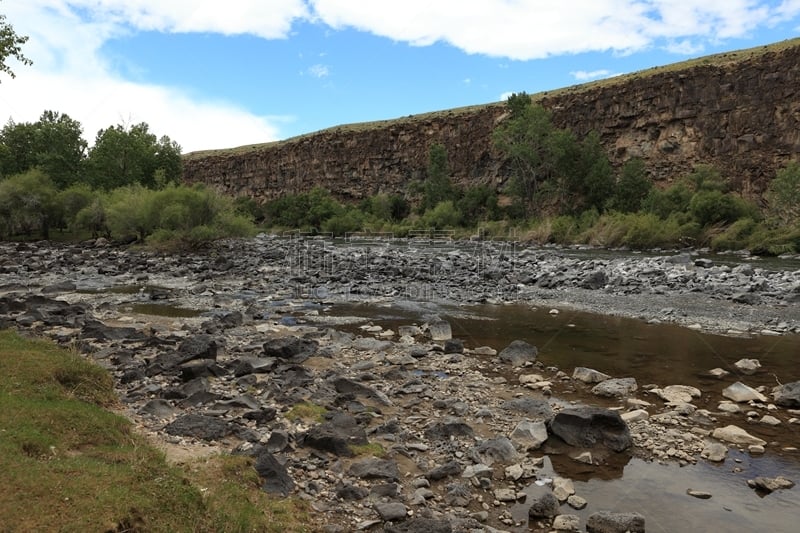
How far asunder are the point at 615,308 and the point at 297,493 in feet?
39.9

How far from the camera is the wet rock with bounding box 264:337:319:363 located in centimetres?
928

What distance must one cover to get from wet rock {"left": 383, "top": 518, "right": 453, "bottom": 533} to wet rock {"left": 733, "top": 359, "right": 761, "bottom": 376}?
6.87m

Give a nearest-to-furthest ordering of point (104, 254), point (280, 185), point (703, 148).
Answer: point (104, 254)
point (703, 148)
point (280, 185)

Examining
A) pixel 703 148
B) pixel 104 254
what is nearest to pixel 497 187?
pixel 703 148

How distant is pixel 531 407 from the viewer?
7.00 metres

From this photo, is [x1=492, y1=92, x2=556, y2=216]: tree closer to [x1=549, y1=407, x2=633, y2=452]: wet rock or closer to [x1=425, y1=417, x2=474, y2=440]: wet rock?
[x1=549, y1=407, x2=633, y2=452]: wet rock

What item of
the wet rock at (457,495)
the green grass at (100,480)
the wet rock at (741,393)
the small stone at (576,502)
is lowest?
the wet rock at (741,393)

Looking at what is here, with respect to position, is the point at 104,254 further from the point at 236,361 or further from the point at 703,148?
the point at 703,148

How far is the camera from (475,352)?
10094 mm

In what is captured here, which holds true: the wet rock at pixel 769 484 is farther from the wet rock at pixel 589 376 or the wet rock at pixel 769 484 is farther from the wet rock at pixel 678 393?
the wet rock at pixel 589 376

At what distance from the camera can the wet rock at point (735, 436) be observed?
233 inches

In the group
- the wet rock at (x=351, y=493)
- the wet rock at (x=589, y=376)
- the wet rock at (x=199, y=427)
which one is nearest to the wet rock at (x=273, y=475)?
the wet rock at (x=351, y=493)

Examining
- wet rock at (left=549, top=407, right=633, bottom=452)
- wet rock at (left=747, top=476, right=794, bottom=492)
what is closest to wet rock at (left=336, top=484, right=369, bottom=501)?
wet rock at (left=549, top=407, right=633, bottom=452)

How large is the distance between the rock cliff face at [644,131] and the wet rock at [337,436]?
5402 cm
